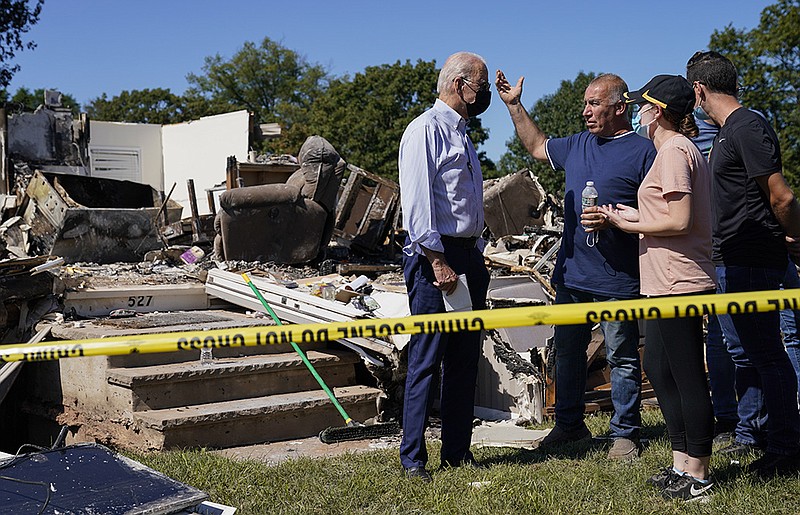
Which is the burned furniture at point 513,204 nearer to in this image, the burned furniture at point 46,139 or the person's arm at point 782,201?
the person's arm at point 782,201

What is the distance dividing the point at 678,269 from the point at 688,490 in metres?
0.92

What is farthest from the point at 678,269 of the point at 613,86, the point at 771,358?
the point at 613,86

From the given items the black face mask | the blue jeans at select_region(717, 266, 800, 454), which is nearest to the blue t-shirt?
the blue jeans at select_region(717, 266, 800, 454)

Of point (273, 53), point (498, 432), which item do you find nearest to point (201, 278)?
point (498, 432)

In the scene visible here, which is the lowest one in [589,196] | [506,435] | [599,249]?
[506,435]

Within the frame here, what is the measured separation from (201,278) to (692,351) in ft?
19.3

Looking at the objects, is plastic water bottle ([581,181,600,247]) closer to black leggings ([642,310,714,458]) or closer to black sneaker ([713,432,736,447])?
black leggings ([642,310,714,458])

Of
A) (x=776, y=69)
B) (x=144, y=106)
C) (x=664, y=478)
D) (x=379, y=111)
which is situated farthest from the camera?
(x=144, y=106)

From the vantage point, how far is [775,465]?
3596 millimetres

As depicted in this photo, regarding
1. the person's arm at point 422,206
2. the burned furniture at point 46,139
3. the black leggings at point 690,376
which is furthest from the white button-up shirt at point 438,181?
the burned furniture at point 46,139

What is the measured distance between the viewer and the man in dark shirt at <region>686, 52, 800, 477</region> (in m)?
3.63

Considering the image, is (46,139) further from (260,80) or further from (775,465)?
(260,80)

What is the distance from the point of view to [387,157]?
4009cm

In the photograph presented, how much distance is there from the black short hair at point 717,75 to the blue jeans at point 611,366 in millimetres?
1159
